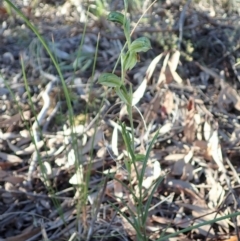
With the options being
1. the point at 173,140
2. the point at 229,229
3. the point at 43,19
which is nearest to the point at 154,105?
the point at 173,140

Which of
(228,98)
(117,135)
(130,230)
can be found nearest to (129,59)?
(130,230)

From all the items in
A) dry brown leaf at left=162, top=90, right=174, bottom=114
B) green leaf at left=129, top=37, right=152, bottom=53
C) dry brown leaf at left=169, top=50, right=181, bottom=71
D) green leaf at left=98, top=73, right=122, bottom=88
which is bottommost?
dry brown leaf at left=162, top=90, right=174, bottom=114

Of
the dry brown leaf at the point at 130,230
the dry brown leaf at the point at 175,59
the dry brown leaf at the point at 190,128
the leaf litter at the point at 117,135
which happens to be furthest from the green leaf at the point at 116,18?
the dry brown leaf at the point at 175,59

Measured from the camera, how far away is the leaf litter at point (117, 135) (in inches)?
52.7

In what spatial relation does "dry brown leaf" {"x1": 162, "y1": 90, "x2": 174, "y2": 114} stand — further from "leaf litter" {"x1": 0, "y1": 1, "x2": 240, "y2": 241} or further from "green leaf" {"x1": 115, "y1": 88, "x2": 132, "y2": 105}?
"green leaf" {"x1": 115, "y1": 88, "x2": 132, "y2": 105}

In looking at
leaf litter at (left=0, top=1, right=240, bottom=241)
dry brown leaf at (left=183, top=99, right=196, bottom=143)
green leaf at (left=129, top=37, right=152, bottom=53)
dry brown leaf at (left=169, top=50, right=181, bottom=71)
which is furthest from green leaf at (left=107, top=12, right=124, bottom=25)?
dry brown leaf at (left=169, top=50, right=181, bottom=71)

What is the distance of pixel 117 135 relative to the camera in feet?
5.35

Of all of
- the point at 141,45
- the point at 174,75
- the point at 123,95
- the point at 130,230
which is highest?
the point at 141,45

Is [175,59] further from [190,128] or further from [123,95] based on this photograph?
[123,95]

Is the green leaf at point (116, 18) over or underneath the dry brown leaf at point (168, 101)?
over

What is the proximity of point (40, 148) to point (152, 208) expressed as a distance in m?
0.46

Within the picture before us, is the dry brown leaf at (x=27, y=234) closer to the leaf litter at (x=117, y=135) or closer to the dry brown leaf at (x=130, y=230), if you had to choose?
the leaf litter at (x=117, y=135)

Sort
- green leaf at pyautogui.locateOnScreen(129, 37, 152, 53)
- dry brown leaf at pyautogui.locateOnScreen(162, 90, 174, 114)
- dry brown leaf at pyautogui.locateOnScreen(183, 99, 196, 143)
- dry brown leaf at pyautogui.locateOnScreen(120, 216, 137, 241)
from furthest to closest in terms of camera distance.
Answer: dry brown leaf at pyautogui.locateOnScreen(162, 90, 174, 114)
dry brown leaf at pyautogui.locateOnScreen(183, 99, 196, 143)
dry brown leaf at pyautogui.locateOnScreen(120, 216, 137, 241)
green leaf at pyautogui.locateOnScreen(129, 37, 152, 53)

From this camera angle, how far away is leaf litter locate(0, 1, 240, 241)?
4.39 feet
